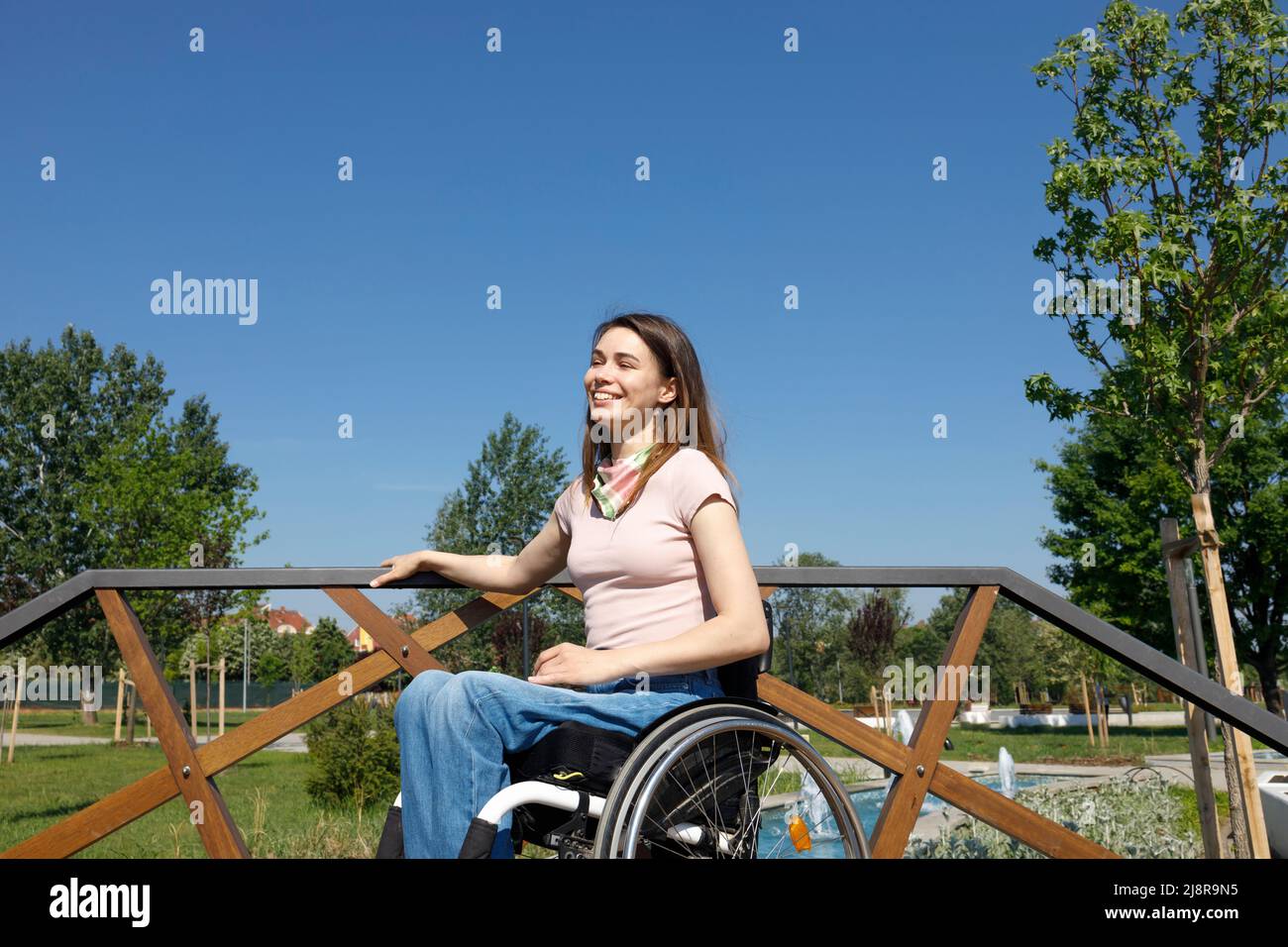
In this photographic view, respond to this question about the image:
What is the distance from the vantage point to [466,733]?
180cm

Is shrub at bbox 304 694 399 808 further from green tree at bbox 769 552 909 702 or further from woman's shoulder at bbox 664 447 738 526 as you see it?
woman's shoulder at bbox 664 447 738 526

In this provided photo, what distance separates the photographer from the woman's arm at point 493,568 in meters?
2.54

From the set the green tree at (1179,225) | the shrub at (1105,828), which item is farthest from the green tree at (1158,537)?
the green tree at (1179,225)

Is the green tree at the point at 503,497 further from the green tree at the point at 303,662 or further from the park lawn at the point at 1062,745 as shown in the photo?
the green tree at the point at 303,662

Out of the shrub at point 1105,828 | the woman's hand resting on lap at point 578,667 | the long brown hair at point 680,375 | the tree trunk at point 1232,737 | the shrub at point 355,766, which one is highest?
the long brown hair at point 680,375

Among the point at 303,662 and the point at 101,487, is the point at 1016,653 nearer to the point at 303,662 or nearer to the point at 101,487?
the point at 303,662

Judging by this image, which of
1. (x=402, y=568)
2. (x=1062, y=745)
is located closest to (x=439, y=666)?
(x=402, y=568)

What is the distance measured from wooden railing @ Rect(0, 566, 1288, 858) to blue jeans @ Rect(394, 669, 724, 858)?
2.68 feet

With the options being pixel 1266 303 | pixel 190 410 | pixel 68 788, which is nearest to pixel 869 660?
pixel 1266 303


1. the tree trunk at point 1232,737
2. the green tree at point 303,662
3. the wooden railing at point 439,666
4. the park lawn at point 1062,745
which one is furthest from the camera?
the green tree at point 303,662

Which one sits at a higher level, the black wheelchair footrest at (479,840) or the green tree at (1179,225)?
the green tree at (1179,225)
